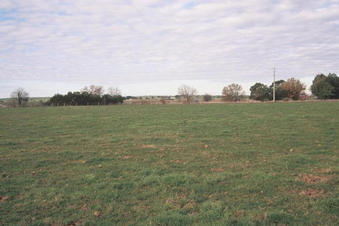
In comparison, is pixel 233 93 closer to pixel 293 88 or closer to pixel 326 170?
pixel 293 88

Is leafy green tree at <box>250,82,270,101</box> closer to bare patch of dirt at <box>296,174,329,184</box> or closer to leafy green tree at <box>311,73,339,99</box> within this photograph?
leafy green tree at <box>311,73,339,99</box>

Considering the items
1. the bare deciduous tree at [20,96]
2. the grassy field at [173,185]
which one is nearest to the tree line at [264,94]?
the bare deciduous tree at [20,96]

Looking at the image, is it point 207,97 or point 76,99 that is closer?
point 76,99

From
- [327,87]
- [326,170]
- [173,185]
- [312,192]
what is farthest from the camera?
[327,87]

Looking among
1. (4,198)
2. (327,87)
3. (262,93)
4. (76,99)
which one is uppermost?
(327,87)

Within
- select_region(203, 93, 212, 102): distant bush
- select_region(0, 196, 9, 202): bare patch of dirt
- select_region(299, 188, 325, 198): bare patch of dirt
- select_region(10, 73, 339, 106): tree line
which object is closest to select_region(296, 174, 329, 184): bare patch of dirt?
select_region(299, 188, 325, 198): bare patch of dirt

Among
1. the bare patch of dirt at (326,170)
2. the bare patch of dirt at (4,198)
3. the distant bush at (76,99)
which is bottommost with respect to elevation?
the bare patch of dirt at (4,198)

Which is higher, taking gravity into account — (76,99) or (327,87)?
(327,87)

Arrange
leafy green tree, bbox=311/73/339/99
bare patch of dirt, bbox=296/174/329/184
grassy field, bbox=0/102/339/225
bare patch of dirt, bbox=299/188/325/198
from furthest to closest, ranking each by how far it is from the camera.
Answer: leafy green tree, bbox=311/73/339/99, bare patch of dirt, bbox=296/174/329/184, bare patch of dirt, bbox=299/188/325/198, grassy field, bbox=0/102/339/225

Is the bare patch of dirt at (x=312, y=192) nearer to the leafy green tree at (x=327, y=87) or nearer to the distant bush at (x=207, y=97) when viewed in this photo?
the leafy green tree at (x=327, y=87)

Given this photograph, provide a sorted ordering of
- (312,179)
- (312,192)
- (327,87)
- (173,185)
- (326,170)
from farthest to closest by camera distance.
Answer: (327,87)
(326,170)
(312,179)
(173,185)
(312,192)

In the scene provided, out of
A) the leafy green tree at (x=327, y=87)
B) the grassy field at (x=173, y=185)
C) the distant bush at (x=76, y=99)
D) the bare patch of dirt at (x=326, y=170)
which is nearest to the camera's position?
the grassy field at (x=173, y=185)

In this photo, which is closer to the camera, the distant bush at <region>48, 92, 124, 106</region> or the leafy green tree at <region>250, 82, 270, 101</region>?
the distant bush at <region>48, 92, 124, 106</region>

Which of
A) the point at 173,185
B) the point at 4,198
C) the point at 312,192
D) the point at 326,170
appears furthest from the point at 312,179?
the point at 4,198
